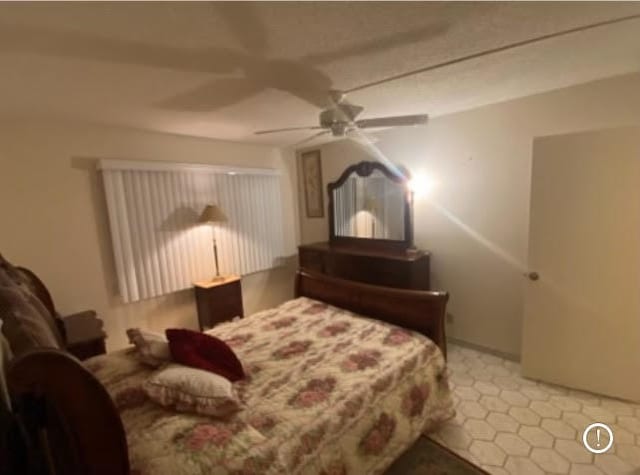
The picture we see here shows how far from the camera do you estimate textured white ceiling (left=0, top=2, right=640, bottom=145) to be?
1260 mm

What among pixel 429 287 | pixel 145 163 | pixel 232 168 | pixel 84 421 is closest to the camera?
pixel 84 421

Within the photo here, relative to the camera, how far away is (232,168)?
3703 millimetres

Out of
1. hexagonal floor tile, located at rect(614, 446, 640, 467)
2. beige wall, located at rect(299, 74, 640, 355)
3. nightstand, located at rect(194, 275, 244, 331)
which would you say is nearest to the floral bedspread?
hexagonal floor tile, located at rect(614, 446, 640, 467)

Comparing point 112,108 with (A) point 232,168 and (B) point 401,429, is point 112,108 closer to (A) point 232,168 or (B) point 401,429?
(A) point 232,168

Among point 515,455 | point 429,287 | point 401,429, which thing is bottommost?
point 515,455

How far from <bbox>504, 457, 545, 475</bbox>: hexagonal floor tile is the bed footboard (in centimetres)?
64

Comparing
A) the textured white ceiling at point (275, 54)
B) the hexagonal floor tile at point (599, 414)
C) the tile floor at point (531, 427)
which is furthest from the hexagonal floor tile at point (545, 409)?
the textured white ceiling at point (275, 54)

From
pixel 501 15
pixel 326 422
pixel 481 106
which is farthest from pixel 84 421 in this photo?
pixel 481 106

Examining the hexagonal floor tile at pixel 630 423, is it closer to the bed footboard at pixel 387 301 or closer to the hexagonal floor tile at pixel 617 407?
the hexagonal floor tile at pixel 617 407

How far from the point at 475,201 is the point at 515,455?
1960mm

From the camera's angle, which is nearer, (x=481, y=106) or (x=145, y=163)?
(x=481, y=106)

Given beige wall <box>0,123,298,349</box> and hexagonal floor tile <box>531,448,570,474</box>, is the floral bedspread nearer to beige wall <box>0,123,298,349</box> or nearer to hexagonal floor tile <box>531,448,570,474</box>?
hexagonal floor tile <box>531,448,570,474</box>

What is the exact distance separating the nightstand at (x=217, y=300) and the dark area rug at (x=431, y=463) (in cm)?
225

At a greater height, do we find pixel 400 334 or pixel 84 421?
pixel 84 421
